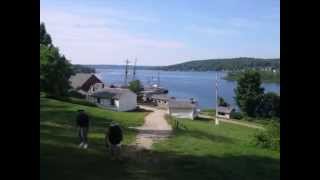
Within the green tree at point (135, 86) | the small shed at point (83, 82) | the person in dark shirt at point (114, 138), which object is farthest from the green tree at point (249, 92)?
the person in dark shirt at point (114, 138)

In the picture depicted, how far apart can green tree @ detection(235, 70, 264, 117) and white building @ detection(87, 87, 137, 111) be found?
696 centimetres

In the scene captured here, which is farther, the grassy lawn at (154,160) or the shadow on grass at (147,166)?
the grassy lawn at (154,160)

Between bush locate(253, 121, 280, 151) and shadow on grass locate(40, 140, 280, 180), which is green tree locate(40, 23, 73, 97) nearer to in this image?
bush locate(253, 121, 280, 151)

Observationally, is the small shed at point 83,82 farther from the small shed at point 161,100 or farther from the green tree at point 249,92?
the green tree at point 249,92

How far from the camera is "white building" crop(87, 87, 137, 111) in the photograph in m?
22.9

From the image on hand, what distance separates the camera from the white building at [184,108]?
23.9 metres

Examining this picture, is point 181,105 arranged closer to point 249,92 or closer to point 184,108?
point 184,108

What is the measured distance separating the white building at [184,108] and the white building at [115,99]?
1.94 meters

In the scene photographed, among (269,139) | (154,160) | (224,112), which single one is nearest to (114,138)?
(154,160)

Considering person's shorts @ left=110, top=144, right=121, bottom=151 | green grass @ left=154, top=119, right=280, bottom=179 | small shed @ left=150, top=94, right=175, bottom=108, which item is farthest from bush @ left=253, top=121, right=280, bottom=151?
small shed @ left=150, top=94, right=175, bottom=108
